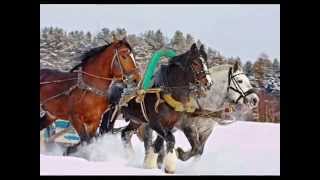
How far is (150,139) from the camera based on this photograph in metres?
6.12

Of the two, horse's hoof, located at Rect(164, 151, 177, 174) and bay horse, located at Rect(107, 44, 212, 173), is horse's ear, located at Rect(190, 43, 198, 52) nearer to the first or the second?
bay horse, located at Rect(107, 44, 212, 173)

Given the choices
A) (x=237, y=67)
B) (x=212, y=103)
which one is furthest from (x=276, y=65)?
(x=212, y=103)

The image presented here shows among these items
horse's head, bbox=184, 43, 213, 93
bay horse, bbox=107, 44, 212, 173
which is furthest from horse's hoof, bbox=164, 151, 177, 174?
horse's head, bbox=184, 43, 213, 93

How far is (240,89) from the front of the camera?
615 centimetres

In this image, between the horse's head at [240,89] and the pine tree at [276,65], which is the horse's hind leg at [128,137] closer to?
the horse's head at [240,89]

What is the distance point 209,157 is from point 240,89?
1.83 feet

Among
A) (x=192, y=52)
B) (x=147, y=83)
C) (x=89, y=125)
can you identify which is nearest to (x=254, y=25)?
(x=192, y=52)

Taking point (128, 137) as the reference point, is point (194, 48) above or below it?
above

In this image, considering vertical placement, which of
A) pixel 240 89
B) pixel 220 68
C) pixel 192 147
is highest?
pixel 220 68

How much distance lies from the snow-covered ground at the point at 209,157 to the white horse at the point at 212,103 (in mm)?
45

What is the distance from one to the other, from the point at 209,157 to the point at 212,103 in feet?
1.32

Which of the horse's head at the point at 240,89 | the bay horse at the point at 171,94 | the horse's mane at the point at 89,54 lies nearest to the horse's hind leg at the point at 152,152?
the bay horse at the point at 171,94

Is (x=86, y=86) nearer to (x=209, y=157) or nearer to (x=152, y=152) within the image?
(x=152, y=152)

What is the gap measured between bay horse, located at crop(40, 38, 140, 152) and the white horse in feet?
1.27
